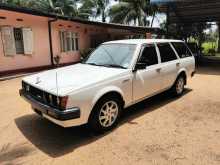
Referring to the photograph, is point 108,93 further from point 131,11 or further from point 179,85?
point 131,11

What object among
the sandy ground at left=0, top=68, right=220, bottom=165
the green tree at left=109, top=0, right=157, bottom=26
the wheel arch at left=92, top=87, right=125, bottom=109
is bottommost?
the sandy ground at left=0, top=68, right=220, bottom=165

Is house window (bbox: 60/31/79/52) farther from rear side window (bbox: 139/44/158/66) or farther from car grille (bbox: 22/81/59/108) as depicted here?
car grille (bbox: 22/81/59/108)

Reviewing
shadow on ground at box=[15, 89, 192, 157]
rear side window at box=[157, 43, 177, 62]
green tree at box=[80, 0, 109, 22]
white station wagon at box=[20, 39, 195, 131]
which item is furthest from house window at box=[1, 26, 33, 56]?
green tree at box=[80, 0, 109, 22]

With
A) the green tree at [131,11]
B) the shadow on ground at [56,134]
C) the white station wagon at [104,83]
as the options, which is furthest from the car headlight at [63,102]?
the green tree at [131,11]

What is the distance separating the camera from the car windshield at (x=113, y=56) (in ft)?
16.1

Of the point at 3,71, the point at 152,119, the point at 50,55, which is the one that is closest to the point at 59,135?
the point at 152,119

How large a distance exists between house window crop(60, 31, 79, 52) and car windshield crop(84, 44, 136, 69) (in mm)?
9688

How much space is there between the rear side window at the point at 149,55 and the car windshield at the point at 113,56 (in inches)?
10.8

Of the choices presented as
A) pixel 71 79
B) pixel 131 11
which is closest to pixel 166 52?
pixel 71 79

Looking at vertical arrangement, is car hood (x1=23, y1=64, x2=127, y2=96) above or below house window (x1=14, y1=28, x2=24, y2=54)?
below

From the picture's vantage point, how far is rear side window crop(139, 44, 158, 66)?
5172mm

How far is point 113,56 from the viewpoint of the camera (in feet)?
17.0

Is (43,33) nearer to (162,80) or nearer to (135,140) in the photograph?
(162,80)

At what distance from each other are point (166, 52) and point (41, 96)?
3.52m
